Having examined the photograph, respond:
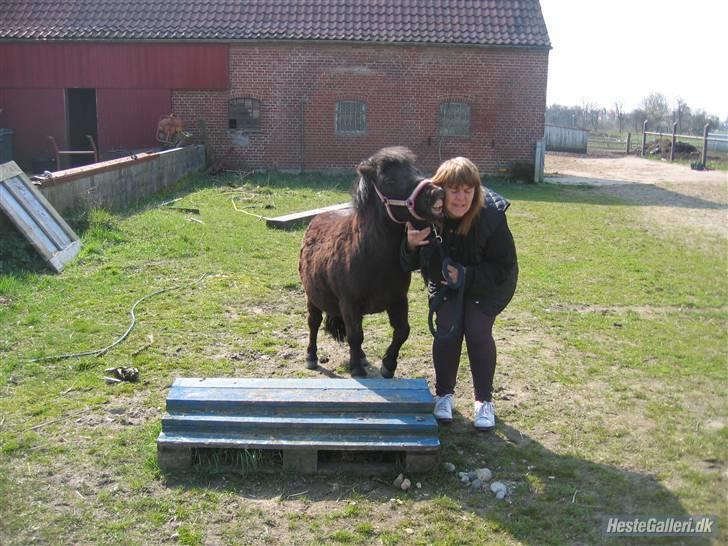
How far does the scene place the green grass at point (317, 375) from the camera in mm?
3777

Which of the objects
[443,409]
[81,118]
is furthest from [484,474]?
[81,118]

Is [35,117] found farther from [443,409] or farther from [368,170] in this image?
[443,409]

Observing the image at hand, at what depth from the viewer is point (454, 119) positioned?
874 inches

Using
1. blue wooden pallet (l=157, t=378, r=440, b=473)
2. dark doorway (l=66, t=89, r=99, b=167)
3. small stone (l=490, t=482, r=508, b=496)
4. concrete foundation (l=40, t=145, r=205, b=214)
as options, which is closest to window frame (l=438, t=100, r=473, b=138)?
concrete foundation (l=40, t=145, r=205, b=214)

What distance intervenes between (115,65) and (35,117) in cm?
300

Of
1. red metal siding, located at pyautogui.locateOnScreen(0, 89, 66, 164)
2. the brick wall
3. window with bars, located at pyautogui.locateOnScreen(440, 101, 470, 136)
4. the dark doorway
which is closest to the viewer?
the brick wall

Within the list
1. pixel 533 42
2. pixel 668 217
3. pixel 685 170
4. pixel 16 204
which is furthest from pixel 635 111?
pixel 16 204

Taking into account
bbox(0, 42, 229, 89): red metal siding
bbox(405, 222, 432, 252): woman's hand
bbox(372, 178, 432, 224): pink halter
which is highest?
bbox(0, 42, 229, 89): red metal siding

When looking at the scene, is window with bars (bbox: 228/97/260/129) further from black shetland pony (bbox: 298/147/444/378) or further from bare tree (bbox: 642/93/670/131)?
bare tree (bbox: 642/93/670/131)

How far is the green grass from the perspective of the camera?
3777 mm

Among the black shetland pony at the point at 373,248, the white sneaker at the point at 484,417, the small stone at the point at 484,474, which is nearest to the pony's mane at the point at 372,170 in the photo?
the black shetland pony at the point at 373,248

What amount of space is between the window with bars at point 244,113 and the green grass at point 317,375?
11857 millimetres

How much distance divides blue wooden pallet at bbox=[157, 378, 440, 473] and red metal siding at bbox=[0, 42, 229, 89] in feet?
61.6

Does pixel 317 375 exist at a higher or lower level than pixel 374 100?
lower
